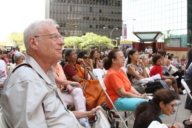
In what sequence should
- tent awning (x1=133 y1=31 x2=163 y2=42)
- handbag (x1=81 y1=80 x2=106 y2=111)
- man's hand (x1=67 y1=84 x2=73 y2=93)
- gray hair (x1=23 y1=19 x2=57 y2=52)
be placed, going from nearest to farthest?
gray hair (x1=23 y1=19 x2=57 y2=52) < man's hand (x1=67 y1=84 x2=73 y2=93) < handbag (x1=81 y1=80 x2=106 y2=111) < tent awning (x1=133 y1=31 x2=163 y2=42)

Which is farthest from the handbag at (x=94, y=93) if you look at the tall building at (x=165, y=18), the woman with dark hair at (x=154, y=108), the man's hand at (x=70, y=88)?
the tall building at (x=165, y=18)

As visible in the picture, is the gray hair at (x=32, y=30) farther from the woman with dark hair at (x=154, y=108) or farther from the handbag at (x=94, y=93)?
the handbag at (x=94, y=93)

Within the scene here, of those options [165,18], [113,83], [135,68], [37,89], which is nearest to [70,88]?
[113,83]

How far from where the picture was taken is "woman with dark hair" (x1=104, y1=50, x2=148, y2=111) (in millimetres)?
4996

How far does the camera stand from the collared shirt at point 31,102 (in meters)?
1.67

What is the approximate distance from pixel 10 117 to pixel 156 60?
6.95 meters

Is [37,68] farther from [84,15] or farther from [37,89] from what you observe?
[84,15]

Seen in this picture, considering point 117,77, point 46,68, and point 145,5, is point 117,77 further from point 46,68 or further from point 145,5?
point 145,5

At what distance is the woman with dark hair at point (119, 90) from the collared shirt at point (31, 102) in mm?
3102

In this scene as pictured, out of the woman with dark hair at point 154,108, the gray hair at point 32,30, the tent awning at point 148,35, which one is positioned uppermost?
the tent awning at point 148,35

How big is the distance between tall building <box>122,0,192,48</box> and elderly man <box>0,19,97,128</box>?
63591mm

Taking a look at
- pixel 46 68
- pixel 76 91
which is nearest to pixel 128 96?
pixel 76 91

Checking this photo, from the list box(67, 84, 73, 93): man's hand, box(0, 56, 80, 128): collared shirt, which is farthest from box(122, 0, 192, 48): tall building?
box(0, 56, 80, 128): collared shirt

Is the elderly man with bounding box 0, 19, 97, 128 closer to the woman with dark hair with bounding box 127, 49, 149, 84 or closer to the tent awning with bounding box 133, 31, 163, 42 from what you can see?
the woman with dark hair with bounding box 127, 49, 149, 84
